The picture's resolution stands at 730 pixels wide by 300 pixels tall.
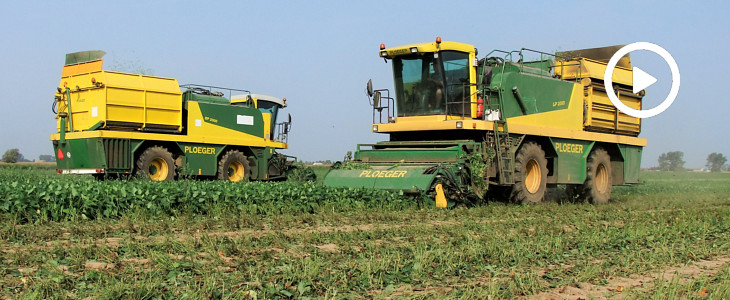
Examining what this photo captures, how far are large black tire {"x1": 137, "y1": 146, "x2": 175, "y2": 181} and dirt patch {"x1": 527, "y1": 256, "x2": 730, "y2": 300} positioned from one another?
13127mm

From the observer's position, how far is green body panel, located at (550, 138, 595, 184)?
1464cm

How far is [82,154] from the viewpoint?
16109 mm

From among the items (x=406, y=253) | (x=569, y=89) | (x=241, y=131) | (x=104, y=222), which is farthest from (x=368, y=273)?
(x=241, y=131)

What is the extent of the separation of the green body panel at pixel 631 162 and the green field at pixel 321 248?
585 cm

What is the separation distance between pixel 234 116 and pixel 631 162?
10.9 m

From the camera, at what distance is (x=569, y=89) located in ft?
48.8

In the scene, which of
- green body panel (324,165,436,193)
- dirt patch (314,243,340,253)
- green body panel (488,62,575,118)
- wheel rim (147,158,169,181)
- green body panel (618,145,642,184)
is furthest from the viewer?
wheel rim (147,158,169,181)

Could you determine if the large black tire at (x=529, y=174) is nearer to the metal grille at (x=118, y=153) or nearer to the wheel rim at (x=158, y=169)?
the wheel rim at (x=158, y=169)

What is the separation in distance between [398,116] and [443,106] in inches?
46.0

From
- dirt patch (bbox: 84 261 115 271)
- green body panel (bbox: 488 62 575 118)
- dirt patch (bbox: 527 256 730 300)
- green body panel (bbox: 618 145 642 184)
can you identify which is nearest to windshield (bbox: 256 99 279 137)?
green body panel (bbox: 488 62 575 118)

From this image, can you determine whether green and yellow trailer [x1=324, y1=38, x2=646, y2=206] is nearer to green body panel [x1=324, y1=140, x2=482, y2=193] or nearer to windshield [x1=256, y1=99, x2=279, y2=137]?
green body panel [x1=324, y1=140, x2=482, y2=193]

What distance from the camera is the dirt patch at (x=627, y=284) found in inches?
210

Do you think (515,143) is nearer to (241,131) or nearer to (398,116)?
(398,116)

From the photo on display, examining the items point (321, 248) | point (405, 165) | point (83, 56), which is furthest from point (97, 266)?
point (83, 56)
